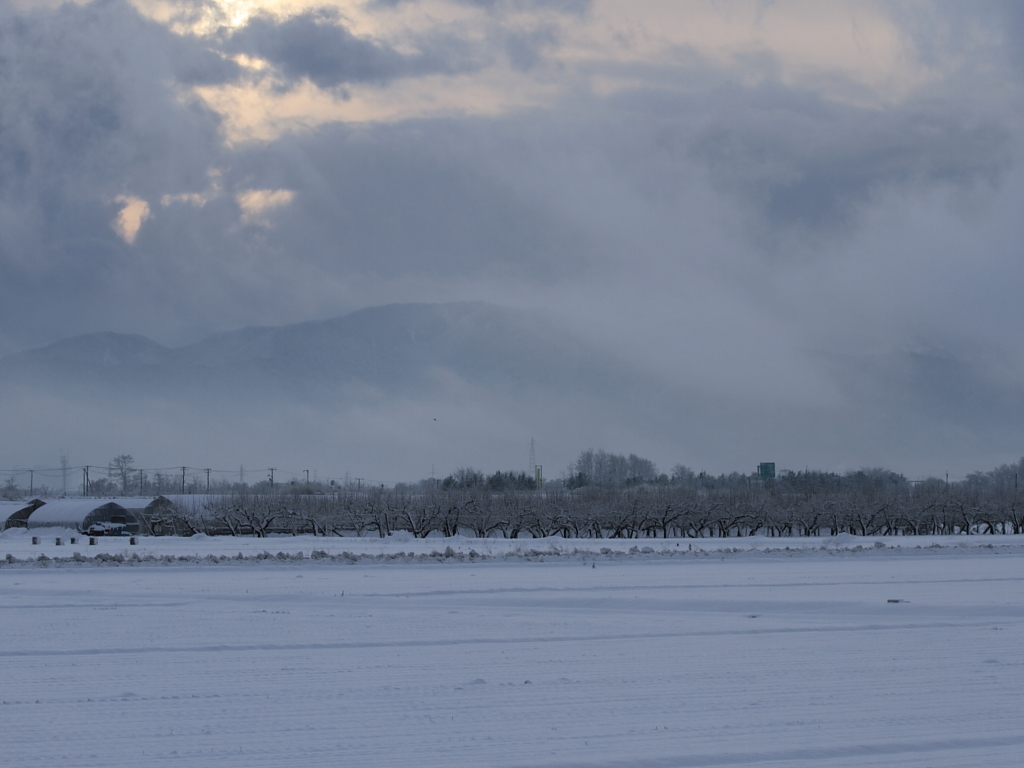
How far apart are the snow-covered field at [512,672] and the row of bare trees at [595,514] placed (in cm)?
3073

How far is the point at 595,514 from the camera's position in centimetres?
5347

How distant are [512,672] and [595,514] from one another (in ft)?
142

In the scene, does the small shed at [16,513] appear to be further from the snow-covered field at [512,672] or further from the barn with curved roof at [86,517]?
the snow-covered field at [512,672]

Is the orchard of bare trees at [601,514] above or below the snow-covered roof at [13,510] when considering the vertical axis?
below

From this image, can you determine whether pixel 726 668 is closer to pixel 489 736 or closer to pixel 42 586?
pixel 489 736

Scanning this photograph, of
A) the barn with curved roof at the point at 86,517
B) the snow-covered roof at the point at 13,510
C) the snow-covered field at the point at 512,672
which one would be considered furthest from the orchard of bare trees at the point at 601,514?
the snow-covered field at the point at 512,672

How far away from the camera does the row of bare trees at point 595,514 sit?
169 ft

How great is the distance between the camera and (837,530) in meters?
58.6

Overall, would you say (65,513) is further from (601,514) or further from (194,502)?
(601,514)

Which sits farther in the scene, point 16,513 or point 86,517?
point 16,513

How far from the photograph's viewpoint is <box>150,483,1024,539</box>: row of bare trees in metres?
51.4

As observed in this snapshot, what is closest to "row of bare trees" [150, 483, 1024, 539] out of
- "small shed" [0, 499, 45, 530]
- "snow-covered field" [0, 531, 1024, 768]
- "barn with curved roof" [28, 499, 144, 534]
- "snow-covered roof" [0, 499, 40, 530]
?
"barn with curved roof" [28, 499, 144, 534]

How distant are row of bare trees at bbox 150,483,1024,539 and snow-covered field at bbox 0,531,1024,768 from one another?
30.7m

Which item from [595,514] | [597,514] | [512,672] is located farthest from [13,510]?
[512,672]
